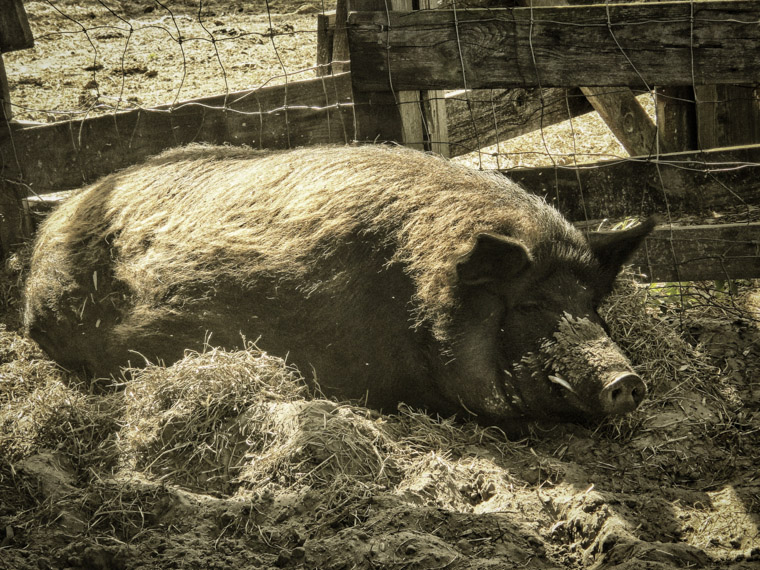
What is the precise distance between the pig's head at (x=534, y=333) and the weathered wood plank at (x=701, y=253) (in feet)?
2.56

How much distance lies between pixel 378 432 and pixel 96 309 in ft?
6.08

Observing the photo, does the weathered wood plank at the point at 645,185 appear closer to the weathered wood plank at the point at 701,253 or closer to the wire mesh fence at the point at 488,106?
the wire mesh fence at the point at 488,106

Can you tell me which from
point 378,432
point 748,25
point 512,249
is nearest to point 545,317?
point 512,249

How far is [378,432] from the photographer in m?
3.40

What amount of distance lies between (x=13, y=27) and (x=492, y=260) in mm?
3290

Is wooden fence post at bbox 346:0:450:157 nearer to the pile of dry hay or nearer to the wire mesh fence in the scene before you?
the wire mesh fence

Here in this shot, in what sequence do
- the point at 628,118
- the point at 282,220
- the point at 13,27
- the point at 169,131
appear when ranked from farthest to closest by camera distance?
the point at 628,118
the point at 169,131
the point at 13,27
the point at 282,220

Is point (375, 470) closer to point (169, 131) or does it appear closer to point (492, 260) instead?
point (492, 260)

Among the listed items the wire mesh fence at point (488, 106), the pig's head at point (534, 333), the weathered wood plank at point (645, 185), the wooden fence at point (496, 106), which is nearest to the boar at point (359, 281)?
the pig's head at point (534, 333)

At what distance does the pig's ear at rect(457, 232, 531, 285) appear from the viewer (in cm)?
338

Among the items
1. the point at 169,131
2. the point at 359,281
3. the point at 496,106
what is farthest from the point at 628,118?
the point at 169,131

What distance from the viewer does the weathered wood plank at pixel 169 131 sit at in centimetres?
475

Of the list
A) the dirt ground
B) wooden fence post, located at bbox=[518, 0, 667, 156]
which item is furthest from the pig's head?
wooden fence post, located at bbox=[518, 0, 667, 156]

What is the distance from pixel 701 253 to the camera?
444cm
